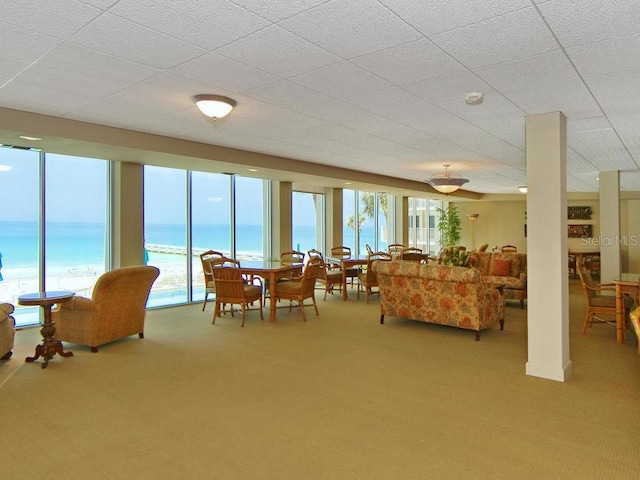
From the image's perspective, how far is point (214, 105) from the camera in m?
3.69

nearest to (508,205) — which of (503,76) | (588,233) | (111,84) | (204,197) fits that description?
(588,233)

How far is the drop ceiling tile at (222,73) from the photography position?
297cm

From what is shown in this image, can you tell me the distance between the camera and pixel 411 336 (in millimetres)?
5363

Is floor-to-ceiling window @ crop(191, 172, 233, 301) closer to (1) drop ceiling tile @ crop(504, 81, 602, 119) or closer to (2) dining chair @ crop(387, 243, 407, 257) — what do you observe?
(2) dining chair @ crop(387, 243, 407, 257)

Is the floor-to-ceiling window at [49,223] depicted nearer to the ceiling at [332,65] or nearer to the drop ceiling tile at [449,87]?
the ceiling at [332,65]

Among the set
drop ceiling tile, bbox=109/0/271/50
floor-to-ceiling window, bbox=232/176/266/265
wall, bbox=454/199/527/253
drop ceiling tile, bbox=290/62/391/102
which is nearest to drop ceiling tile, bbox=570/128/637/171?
drop ceiling tile, bbox=290/62/391/102

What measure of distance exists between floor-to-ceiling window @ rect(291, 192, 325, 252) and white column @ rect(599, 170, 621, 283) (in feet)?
19.3

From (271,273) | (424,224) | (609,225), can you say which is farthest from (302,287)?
(424,224)

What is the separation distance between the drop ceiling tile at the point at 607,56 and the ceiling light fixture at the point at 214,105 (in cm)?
259

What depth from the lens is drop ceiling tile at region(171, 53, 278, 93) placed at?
2.97m

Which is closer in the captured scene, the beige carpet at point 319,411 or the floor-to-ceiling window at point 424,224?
the beige carpet at point 319,411

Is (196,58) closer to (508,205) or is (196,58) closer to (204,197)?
(204,197)

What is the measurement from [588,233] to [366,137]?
1154 cm

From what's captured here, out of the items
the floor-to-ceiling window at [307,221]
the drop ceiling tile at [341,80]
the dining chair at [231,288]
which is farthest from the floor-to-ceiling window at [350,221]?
the drop ceiling tile at [341,80]
